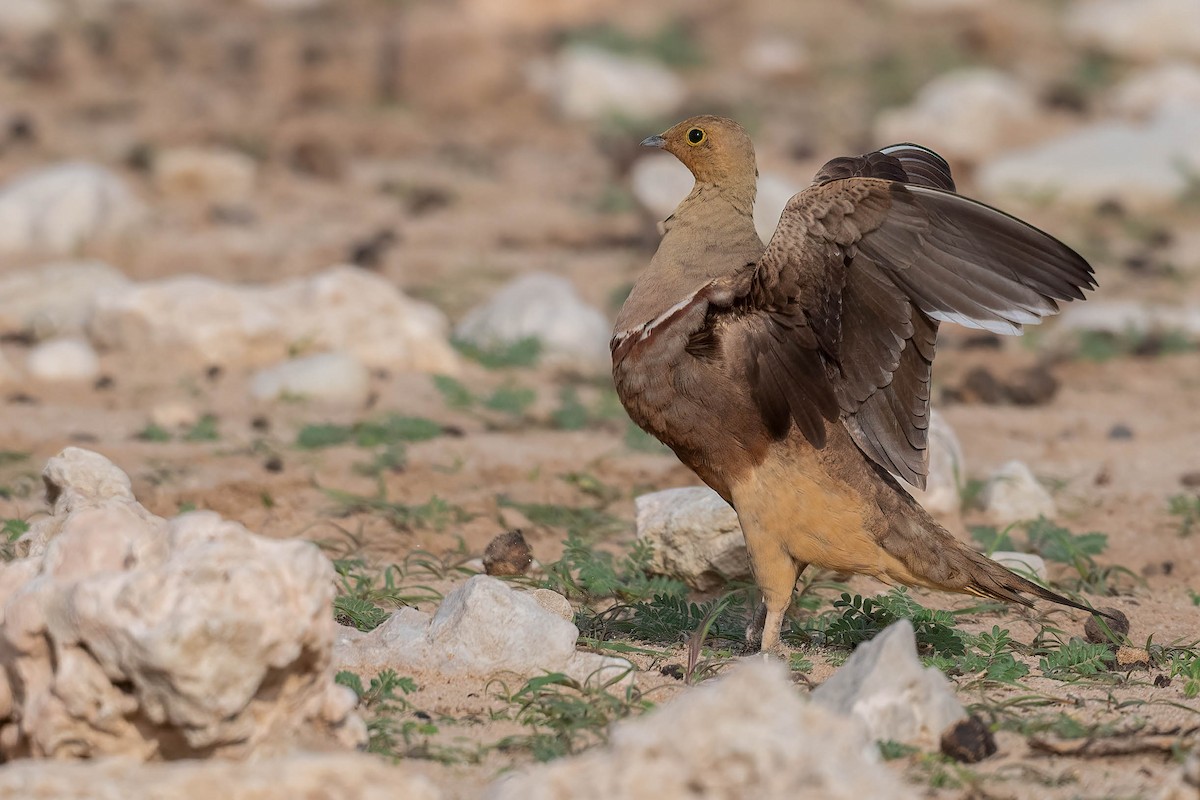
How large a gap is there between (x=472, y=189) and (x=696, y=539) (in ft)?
24.2

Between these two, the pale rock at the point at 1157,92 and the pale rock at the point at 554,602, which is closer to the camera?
the pale rock at the point at 554,602

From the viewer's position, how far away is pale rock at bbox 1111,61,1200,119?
1470cm

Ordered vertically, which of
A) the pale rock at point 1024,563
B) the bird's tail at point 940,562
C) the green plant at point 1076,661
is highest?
the bird's tail at point 940,562

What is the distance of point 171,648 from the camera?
3186mm

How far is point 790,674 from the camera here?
4.42 metres

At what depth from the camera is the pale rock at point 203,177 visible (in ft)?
38.8

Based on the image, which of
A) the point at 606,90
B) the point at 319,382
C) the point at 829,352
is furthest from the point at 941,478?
the point at 606,90

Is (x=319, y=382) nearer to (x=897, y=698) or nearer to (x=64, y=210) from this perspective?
(x=64, y=210)

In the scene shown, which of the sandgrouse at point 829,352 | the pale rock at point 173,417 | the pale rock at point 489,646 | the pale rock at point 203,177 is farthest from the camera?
the pale rock at point 203,177

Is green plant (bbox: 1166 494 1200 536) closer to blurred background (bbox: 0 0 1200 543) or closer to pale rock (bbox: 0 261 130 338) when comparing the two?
blurred background (bbox: 0 0 1200 543)

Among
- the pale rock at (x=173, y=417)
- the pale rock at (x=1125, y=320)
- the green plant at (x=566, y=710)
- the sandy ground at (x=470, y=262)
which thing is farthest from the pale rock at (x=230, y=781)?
the pale rock at (x=1125, y=320)

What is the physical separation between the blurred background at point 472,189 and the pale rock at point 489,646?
186 centimetres

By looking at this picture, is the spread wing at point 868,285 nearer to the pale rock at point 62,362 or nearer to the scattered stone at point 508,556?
the scattered stone at point 508,556

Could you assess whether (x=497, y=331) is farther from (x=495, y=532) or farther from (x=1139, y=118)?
(x=1139, y=118)
